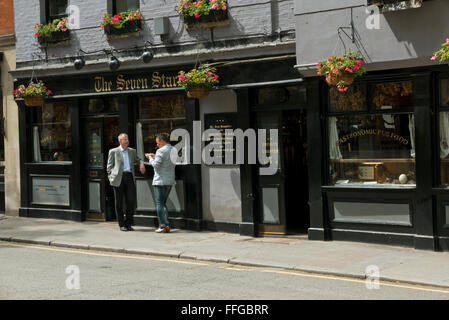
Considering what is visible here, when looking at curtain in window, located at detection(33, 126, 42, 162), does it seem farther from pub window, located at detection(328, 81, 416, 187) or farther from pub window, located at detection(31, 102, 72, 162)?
pub window, located at detection(328, 81, 416, 187)

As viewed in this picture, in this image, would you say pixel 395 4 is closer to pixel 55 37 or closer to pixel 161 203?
pixel 161 203

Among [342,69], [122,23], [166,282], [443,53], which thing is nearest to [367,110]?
[342,69]

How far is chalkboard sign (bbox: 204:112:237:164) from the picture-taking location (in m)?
13.1

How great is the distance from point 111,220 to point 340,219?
5.85m

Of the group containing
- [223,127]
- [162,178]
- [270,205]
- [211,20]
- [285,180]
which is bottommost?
[270,205]

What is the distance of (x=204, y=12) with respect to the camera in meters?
13.1

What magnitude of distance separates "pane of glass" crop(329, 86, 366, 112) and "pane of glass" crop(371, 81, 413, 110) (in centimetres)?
24

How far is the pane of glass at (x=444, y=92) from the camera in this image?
1077 cm

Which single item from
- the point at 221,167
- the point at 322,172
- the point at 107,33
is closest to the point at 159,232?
A: the point at 221,167

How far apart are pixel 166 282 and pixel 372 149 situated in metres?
4.81
